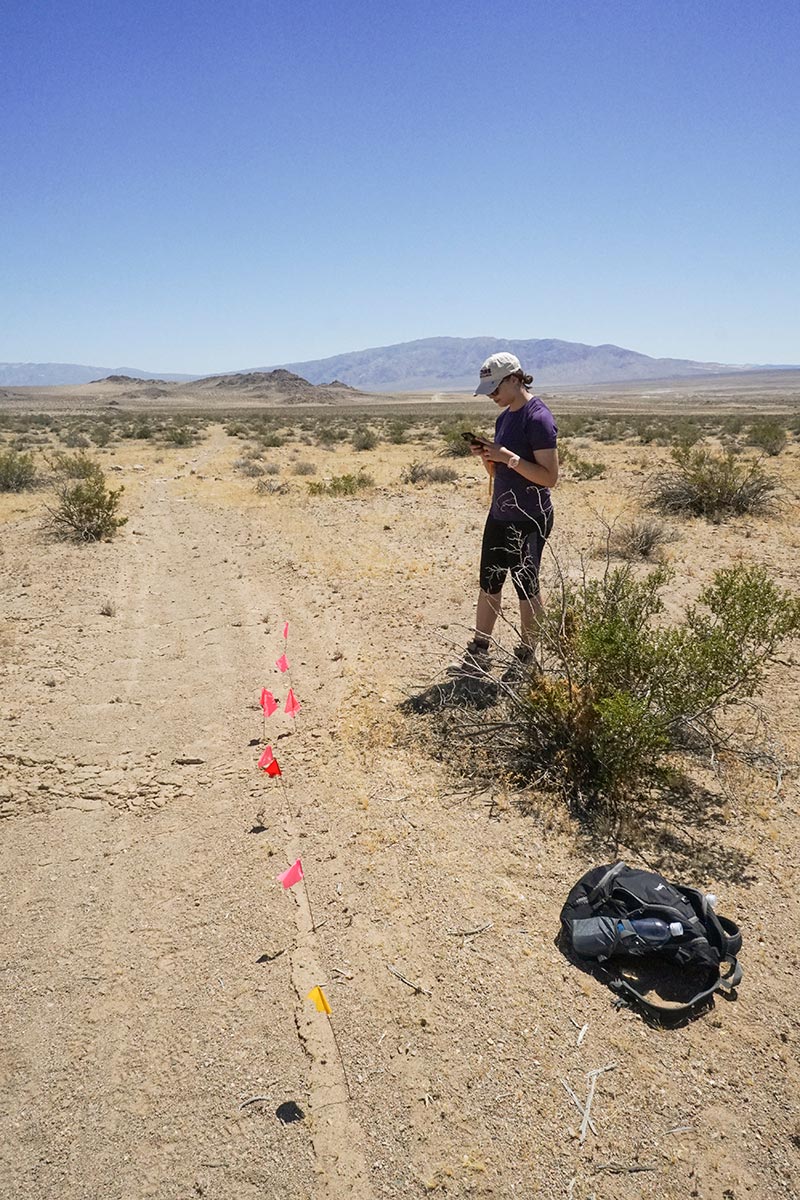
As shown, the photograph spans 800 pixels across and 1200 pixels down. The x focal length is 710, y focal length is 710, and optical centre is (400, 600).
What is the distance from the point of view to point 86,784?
379cm

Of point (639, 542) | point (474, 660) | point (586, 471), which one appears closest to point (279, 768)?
point (474, 660)

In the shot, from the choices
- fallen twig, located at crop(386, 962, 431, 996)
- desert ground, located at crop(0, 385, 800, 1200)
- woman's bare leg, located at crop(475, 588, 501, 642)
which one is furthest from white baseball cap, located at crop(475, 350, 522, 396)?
fallen twig, located at crop(386, 962, 431, 996)

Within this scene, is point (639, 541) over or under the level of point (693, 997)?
over

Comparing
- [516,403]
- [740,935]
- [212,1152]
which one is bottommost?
[212,1152]

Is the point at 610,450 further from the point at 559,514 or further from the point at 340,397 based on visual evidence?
the point at 340,397

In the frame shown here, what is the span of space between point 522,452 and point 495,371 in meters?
0.47

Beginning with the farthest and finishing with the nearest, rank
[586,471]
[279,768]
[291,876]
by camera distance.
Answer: [586,471] → [279,768] → [291,876]

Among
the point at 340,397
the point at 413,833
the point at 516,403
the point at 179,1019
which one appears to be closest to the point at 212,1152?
the point at 179,1019

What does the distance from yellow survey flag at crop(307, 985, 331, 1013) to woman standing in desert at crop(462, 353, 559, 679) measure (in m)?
1.82

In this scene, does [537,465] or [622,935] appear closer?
[622,935]

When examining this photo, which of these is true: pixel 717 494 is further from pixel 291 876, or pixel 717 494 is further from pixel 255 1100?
pixel 255 1100

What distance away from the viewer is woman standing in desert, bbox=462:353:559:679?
3914 millimetres

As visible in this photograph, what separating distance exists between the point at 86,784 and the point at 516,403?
3127 mm

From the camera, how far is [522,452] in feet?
13.3
